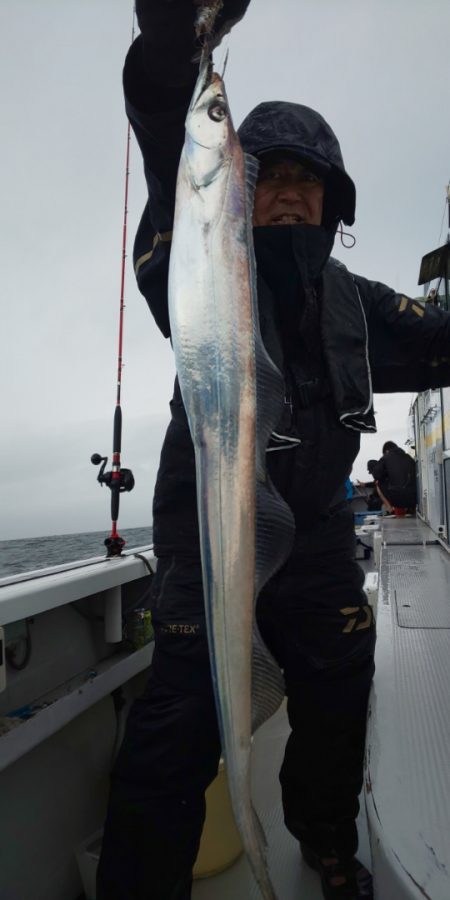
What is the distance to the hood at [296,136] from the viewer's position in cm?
195

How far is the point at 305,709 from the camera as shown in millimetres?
1997

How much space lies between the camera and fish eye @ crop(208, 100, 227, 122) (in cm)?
132

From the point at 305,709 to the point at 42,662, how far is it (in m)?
1.37

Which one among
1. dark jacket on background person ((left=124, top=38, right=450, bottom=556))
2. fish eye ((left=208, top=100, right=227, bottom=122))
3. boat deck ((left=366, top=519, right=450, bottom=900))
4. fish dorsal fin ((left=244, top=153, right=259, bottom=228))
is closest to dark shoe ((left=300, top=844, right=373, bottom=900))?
boat deck ((left=366, top=519, right=450, bottom=900))

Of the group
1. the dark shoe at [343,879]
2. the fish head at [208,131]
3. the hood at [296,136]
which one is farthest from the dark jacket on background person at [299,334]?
the dark shoe at [343,879]

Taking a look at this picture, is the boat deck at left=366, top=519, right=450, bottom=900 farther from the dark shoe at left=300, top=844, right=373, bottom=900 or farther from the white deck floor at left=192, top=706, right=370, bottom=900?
the white deck floor at left=192, top=706, right=370, bottom=900

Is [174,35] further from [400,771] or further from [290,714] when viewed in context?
[290,714]

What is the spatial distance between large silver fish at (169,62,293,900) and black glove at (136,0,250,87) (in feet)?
1.09

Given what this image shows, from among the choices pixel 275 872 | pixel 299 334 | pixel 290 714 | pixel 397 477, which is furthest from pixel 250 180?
pixel 397 477

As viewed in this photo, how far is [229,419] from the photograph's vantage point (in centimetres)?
118

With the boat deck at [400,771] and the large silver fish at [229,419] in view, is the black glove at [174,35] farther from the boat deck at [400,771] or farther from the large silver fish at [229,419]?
the boat deck at [400,771]

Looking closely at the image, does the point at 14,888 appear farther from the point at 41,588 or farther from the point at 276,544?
the point at 276,544

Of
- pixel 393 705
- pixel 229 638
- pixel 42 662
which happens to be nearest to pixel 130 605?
pixel 42 662

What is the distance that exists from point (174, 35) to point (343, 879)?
2960mm
